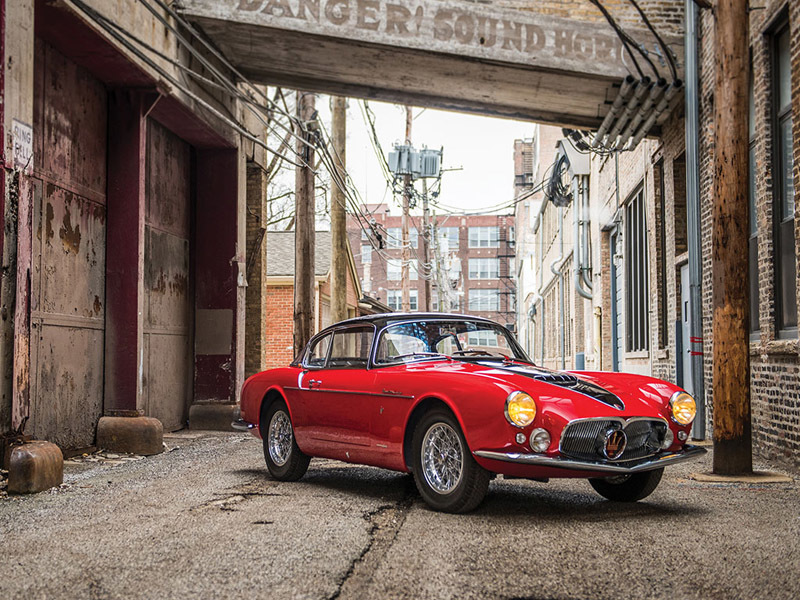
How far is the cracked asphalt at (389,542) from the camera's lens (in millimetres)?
→ 4203

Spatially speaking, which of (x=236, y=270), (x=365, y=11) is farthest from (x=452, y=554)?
(x=236, y=270)

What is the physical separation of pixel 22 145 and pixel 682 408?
19.3 feet

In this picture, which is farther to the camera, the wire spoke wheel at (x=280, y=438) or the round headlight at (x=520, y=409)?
the wire spoke wheel at (x=280, y=438)

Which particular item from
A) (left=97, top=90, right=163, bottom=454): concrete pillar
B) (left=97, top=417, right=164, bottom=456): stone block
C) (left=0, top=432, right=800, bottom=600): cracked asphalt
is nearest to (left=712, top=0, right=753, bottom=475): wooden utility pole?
(left=0, top=432, right=800, bottom=600): cracked asphalt

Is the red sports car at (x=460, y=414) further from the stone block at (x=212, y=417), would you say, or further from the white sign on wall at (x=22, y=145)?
the stone block at (x=212, y=417)

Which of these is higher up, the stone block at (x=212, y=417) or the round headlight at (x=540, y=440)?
the round headlight at (x=540, y=440)

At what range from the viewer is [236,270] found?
14859 millimetres

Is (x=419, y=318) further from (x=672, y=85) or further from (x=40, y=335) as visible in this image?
(x=672, y=85)

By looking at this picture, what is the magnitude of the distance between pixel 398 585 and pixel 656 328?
40.1 feet

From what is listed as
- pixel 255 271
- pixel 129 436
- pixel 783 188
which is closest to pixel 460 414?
pixel 783 188

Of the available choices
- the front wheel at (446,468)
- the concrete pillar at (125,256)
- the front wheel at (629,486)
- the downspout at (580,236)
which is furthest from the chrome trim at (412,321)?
the downspout at (580,236)

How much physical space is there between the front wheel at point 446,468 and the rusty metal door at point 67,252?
4931mm

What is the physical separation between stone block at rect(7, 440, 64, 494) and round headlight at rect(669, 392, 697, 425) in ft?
16.6

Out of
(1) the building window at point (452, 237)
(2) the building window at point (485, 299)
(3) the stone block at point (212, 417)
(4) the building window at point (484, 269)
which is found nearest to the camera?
(3) the stone block at point (212, 417)
